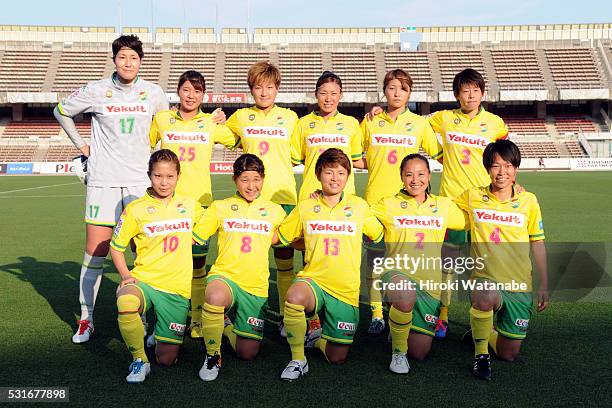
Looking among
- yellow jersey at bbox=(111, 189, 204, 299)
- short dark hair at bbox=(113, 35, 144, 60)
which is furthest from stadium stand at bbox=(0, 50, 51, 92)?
yellow jersey at bbox=(111, 189, 204, 299)

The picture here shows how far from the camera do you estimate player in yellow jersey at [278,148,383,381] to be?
382cm

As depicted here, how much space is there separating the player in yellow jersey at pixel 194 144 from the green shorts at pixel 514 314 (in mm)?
2281

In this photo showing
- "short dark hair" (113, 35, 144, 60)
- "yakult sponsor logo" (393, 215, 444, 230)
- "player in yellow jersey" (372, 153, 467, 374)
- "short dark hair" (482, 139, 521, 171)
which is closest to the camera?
"short dark hair" (482, 139, 521, 171)

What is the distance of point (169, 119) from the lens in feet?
14.9

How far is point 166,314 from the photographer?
12.5 feet

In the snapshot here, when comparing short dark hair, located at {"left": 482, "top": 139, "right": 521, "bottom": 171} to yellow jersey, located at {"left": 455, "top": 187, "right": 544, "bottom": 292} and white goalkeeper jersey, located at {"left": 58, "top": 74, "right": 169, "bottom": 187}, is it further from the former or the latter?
white goalkeeper jersey, located at {"left": 58, "top": 74, "right": 169, "bottom": 187}

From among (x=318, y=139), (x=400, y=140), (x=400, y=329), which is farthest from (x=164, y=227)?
(x=400, y=140)

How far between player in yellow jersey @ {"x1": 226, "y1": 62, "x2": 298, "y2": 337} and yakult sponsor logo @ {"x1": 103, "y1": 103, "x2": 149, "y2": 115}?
747 millimetres

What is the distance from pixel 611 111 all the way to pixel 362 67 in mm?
19249

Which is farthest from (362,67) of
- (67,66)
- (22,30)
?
(22,30)

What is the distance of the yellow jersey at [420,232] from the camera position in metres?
4.00

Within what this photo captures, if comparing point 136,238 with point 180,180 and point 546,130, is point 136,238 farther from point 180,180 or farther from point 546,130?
point 546,130

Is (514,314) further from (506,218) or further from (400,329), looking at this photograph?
(400,329)

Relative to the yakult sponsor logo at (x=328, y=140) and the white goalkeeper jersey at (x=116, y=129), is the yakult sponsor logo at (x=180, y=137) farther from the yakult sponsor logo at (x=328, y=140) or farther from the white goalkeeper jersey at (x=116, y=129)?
the yakult sponsor logo at (x=328, y=140)
